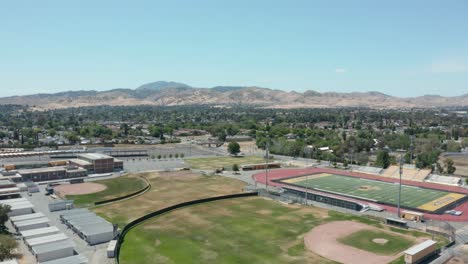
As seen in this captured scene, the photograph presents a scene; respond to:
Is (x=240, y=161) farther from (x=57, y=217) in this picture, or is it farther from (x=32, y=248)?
(x=32, y=248)

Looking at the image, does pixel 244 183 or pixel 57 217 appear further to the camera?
pixel 244 183

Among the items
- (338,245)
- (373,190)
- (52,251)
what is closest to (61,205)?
(52,251)

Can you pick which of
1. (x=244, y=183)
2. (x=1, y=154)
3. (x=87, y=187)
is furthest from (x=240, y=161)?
(x=1, y=154)

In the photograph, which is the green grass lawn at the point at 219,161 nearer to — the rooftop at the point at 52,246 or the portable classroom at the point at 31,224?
the portable classroom at the point at 31,224

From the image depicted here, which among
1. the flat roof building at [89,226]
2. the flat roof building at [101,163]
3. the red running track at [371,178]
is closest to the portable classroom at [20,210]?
the flat roof building at [89,226]

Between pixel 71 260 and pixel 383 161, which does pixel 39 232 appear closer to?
pixel 71 260

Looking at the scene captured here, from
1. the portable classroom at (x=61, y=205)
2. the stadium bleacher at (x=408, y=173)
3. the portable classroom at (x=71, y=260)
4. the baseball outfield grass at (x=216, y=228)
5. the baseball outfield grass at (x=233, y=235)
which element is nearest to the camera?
the portable classroom at (x=71, y=260)
